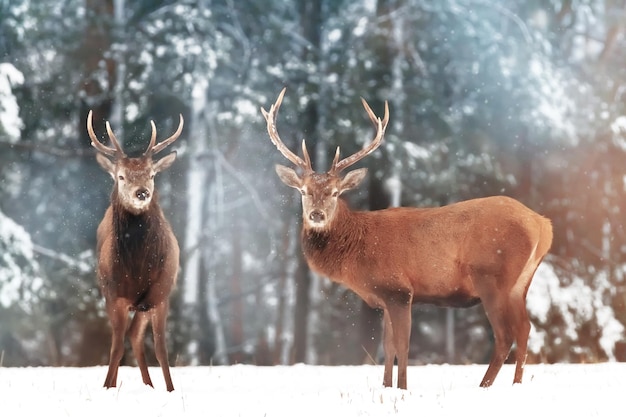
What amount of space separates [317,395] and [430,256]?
1738mm

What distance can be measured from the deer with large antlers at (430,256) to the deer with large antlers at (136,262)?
4.48 ft

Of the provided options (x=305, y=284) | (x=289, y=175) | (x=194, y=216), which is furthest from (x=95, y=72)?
(x=289, y=175)

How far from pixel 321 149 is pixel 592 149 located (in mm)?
4642

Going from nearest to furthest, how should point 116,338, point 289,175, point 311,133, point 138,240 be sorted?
point 116,338
point 138,240
point 289,175
point 311,133

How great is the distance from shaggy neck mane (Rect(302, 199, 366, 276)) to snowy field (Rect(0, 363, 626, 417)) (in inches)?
44.2

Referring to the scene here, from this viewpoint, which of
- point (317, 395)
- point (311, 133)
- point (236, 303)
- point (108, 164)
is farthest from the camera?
point (236, 303)

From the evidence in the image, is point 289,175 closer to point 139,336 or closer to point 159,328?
point 159,328

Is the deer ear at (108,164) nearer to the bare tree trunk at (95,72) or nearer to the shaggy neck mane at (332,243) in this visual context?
the shaggy neck mane at (332,243)

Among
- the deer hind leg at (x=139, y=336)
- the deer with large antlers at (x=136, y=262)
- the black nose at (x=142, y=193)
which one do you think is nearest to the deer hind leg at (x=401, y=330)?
the deer with large antlers at (x=136, y=262)

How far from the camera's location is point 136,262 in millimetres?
7383

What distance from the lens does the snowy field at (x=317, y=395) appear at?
230 inches

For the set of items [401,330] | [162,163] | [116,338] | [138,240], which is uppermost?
[162,163]

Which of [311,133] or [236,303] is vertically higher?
[311,133]

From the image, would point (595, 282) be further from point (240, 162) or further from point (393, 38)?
point (240, 162)
